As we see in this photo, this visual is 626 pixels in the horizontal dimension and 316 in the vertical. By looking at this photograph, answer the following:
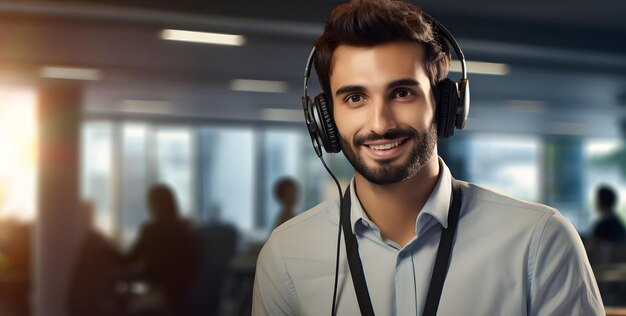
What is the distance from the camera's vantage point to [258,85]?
659 centimetres

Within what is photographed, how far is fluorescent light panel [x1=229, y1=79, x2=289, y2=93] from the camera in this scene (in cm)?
654

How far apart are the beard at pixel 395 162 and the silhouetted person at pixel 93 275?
196 inches

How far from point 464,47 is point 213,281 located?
2568mm

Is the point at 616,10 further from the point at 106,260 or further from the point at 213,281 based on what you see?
the point at 106,260

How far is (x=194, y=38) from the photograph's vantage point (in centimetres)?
541

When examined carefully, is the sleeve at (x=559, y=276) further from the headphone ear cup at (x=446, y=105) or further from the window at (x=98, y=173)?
the window at (x=98, y=173)

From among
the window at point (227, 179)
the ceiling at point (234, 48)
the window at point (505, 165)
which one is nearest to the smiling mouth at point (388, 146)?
the ceiling at point (234, 48)

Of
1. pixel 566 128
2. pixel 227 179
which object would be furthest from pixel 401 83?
pixel 566 128

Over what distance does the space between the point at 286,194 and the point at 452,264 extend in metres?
5.04

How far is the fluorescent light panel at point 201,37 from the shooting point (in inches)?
209

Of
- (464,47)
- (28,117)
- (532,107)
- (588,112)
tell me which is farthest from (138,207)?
(588,112)

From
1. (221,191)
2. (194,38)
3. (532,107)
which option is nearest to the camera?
(194,38)

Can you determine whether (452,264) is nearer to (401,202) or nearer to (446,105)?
(401,202)

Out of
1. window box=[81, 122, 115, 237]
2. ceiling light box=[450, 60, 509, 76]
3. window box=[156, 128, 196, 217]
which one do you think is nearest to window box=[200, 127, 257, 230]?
window box=[156, 128, 196, 217]
